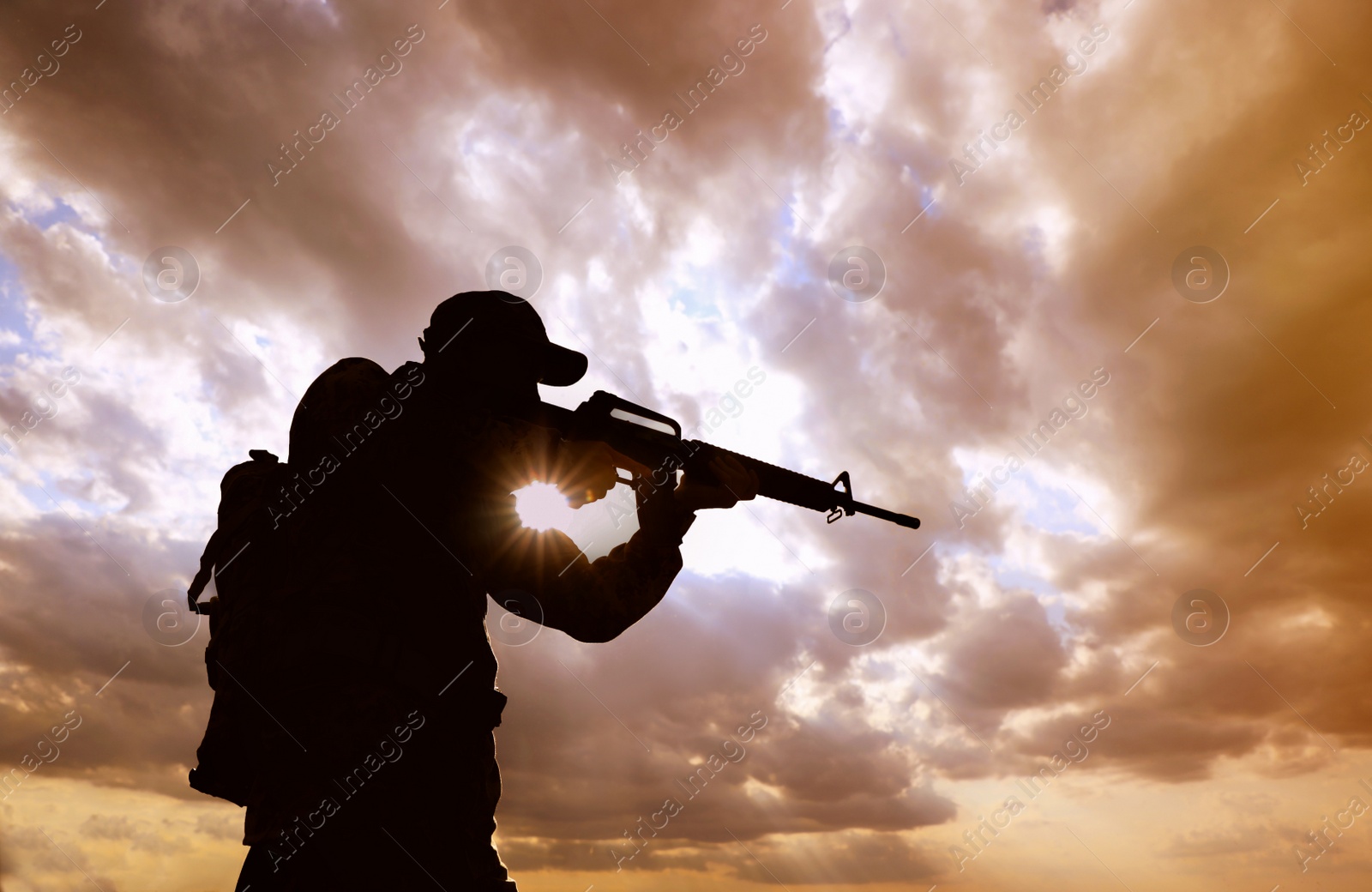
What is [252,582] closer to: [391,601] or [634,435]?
[391,601]

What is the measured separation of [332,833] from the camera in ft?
11.2

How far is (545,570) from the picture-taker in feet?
14.7

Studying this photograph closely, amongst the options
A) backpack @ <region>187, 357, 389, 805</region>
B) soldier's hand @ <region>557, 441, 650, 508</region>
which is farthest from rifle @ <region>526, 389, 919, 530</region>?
backpack @ <region>187, 357, 389, 805</region>

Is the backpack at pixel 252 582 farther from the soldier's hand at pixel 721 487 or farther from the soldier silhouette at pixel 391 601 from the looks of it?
the soldier's hand at pixel 721 487

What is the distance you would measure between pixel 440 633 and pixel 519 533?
2.56ft

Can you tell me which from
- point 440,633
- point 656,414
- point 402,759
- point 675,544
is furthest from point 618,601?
point 656,414

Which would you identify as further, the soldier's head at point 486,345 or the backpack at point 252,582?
the soldier's head at point 486,345

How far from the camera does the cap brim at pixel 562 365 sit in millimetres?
4980

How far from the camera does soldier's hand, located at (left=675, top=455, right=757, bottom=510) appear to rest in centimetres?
547

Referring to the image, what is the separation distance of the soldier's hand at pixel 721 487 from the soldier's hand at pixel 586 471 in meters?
0.43

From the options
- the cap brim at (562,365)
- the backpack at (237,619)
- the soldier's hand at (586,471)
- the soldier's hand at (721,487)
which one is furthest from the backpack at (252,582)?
the soldier's hand at (721,487)

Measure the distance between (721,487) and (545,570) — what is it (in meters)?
1.68

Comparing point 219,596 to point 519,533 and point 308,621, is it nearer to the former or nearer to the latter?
point 308,621

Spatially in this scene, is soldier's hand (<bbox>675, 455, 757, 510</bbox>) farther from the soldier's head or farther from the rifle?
the soldier's head
